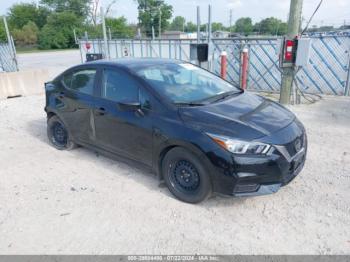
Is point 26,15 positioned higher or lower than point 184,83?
higher

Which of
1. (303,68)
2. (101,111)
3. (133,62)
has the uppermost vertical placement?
(133,62)

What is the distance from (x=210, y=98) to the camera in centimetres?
367

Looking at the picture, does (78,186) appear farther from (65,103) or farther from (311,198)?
(311,198)


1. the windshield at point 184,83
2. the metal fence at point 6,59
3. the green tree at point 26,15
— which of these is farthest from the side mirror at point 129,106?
the green tree at point 26,15

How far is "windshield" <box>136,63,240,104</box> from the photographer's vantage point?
357cm

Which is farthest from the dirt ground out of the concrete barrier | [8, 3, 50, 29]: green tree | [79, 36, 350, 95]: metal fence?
[8, 3, 50, 29]: green tree

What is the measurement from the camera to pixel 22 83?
10.0 metres

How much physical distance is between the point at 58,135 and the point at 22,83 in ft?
19.8

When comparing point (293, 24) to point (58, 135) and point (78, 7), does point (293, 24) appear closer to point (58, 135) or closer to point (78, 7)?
point (58, 135)

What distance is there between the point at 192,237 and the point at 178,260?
0.32 meters

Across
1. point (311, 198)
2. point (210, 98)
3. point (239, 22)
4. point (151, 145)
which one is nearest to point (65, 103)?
point (151, 145)

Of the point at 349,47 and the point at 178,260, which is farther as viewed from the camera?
the point at 349,47

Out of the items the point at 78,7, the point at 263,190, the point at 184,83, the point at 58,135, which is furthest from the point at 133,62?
the point at 78,7

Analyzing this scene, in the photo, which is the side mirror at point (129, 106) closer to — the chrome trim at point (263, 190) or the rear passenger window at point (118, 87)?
the rear passenger window at point (118, 87)
